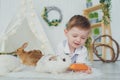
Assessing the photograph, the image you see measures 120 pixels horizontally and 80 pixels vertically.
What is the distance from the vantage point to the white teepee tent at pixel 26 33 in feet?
11.6

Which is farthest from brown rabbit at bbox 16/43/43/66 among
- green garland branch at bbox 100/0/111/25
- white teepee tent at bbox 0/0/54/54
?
green garland branch at bbox 100/0/111/25

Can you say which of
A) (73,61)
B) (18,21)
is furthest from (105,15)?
(73,61)

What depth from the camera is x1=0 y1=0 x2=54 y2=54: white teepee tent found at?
3.53 meters

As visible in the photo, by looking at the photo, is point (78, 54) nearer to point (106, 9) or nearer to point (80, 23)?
point (80, 23)

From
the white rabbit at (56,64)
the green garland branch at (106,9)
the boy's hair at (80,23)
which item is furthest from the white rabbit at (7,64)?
the green garland branch at (106,9)

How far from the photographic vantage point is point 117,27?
4.30 metres

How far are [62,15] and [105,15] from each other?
0.80 m

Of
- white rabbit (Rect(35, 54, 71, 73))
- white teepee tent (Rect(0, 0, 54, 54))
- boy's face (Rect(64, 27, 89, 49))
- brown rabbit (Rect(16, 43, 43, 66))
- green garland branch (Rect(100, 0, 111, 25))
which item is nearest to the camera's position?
white rabbit (Rect(35, 54, 71, 73))

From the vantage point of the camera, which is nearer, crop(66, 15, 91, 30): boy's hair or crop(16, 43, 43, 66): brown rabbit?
crop(66, 15, 91, 30): boy's hair

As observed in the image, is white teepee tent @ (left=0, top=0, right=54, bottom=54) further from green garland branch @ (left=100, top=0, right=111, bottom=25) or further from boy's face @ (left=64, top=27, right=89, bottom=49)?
boy's face @ (left=64, top=27, right=89, bottom=49)

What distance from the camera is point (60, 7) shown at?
4.38 m

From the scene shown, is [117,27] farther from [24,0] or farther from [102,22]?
[24,0]

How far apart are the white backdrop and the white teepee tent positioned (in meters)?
0.58

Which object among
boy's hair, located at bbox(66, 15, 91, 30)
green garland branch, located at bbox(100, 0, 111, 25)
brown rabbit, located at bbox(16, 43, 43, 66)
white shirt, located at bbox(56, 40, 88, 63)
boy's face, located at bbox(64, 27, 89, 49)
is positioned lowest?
brown rabbit, located at bbox(16, 43, 43, 66)
